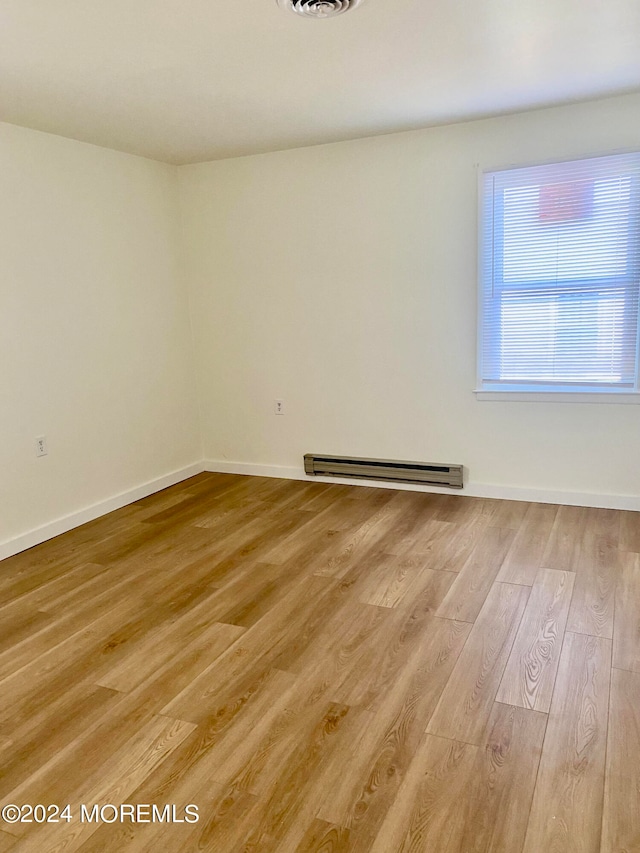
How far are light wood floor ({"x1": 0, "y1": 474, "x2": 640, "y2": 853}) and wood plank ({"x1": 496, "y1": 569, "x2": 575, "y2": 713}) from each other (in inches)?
0.4

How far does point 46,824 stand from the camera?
160 cm

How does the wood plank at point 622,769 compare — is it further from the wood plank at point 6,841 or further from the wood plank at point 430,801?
the wood plank at point 6,841

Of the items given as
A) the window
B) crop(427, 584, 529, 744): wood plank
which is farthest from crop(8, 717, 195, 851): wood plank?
the window

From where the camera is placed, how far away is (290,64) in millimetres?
2562

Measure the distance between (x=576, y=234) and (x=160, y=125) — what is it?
7.85 feet

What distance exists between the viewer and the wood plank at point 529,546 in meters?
2.85

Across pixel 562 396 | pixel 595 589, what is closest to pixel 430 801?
pixel 595 589

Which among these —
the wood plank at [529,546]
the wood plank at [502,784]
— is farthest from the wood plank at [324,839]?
the wood plank at [529,546]

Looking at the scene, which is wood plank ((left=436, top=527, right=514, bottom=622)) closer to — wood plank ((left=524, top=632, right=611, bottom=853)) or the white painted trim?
wood plank ((left=524, top=632, right=611, bottom=853))

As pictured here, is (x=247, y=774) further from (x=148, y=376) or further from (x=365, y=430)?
(x=148, y=376)

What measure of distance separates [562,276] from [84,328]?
285 cm

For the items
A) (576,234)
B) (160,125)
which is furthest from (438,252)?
(160,125)

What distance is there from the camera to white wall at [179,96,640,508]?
11.8ft

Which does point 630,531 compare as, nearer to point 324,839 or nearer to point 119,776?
point 324,839
